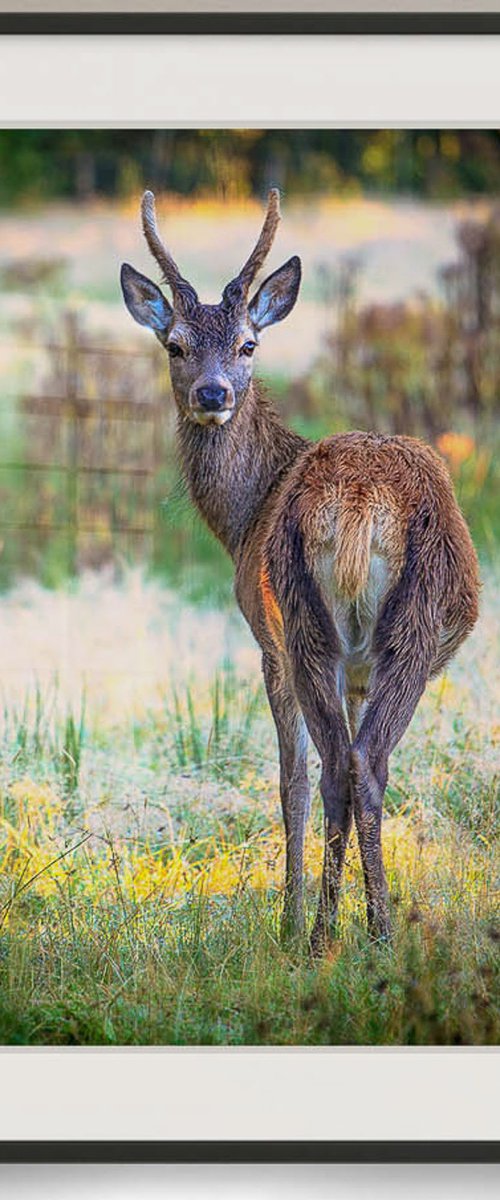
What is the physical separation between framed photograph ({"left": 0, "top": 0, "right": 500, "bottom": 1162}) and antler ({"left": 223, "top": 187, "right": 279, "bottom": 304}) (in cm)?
2

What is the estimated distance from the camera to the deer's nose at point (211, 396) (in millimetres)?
7008

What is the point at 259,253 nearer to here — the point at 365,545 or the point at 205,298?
the point at 365,545

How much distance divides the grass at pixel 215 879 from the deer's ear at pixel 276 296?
204 cm

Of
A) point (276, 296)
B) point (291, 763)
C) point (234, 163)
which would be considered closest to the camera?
point (291, 763)

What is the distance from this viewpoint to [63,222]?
36.4ft

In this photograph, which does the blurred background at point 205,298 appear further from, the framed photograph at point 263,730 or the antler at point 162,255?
the antler at point 162,255

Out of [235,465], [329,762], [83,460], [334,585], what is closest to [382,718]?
[329,762]

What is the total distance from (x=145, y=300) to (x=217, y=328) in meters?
0.44

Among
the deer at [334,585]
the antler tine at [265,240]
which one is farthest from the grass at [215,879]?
the antler tine at [265,240]

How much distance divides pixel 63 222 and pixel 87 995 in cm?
587

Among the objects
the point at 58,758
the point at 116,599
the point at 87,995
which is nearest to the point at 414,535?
the point at 87,995

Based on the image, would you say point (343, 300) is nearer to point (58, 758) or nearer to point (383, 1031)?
point (58, 758)

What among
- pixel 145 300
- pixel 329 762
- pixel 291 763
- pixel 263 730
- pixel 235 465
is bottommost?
pixel 263 730
